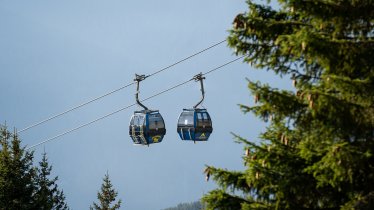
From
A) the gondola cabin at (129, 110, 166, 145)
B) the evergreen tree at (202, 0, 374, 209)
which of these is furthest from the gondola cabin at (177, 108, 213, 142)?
the evergreen tree at (202, 0, 374, 209)

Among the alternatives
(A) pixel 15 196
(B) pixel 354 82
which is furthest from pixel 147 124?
(B) pixel 354 82

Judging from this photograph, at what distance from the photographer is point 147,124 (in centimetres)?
2827

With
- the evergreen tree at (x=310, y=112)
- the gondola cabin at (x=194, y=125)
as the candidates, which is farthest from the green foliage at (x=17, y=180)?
the evergreen tree at (x=310, y=112)

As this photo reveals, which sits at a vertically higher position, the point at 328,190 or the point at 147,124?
the point at 147,124

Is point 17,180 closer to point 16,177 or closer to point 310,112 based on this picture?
point 16,177

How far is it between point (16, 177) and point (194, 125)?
8.25 m

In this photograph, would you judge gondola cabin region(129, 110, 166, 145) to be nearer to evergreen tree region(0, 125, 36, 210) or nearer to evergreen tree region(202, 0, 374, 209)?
evergreen tree region(0, 125, 36, 210)

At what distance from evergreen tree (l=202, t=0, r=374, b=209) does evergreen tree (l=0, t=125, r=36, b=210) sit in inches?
744

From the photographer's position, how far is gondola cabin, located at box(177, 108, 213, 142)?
2869 centimetres

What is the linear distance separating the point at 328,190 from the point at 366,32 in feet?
8.98

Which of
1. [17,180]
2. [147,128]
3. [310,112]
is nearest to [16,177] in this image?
[17,180]

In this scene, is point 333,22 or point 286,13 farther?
point 286,13

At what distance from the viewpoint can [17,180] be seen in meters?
28.6

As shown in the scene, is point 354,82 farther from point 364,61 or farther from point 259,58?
point 259,58
